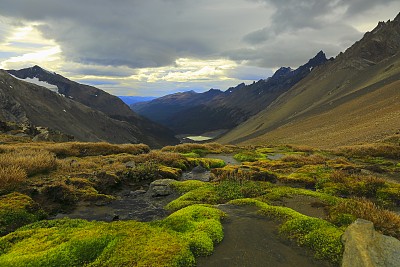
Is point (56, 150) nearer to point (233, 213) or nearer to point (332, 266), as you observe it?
point (233, 213)

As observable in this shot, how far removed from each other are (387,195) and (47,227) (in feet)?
57.1

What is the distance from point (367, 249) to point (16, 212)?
12.4 m

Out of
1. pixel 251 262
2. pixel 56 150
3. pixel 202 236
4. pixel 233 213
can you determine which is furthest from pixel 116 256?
pixel 56 150

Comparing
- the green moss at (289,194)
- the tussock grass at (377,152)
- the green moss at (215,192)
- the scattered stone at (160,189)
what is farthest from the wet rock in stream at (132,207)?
the tussock grass at (377,152)

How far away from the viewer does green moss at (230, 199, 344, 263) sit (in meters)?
8.81

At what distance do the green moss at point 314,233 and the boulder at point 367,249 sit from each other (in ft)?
1.61

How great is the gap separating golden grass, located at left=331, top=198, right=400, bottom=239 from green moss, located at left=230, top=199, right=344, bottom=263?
1.48m

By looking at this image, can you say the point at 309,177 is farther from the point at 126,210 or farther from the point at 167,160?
the point at 126,210

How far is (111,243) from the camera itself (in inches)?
339

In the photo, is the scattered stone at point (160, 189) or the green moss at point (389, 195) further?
the scattered stone at point (160, 189)

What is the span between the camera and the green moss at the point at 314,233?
28.9 feet

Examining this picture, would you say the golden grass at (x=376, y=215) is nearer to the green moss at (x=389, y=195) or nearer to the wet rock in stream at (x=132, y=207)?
the green moss at (x=389, y=195)

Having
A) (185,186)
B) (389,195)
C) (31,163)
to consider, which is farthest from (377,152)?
(31,163)

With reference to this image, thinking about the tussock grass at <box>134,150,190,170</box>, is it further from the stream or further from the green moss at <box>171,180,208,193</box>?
the stream
